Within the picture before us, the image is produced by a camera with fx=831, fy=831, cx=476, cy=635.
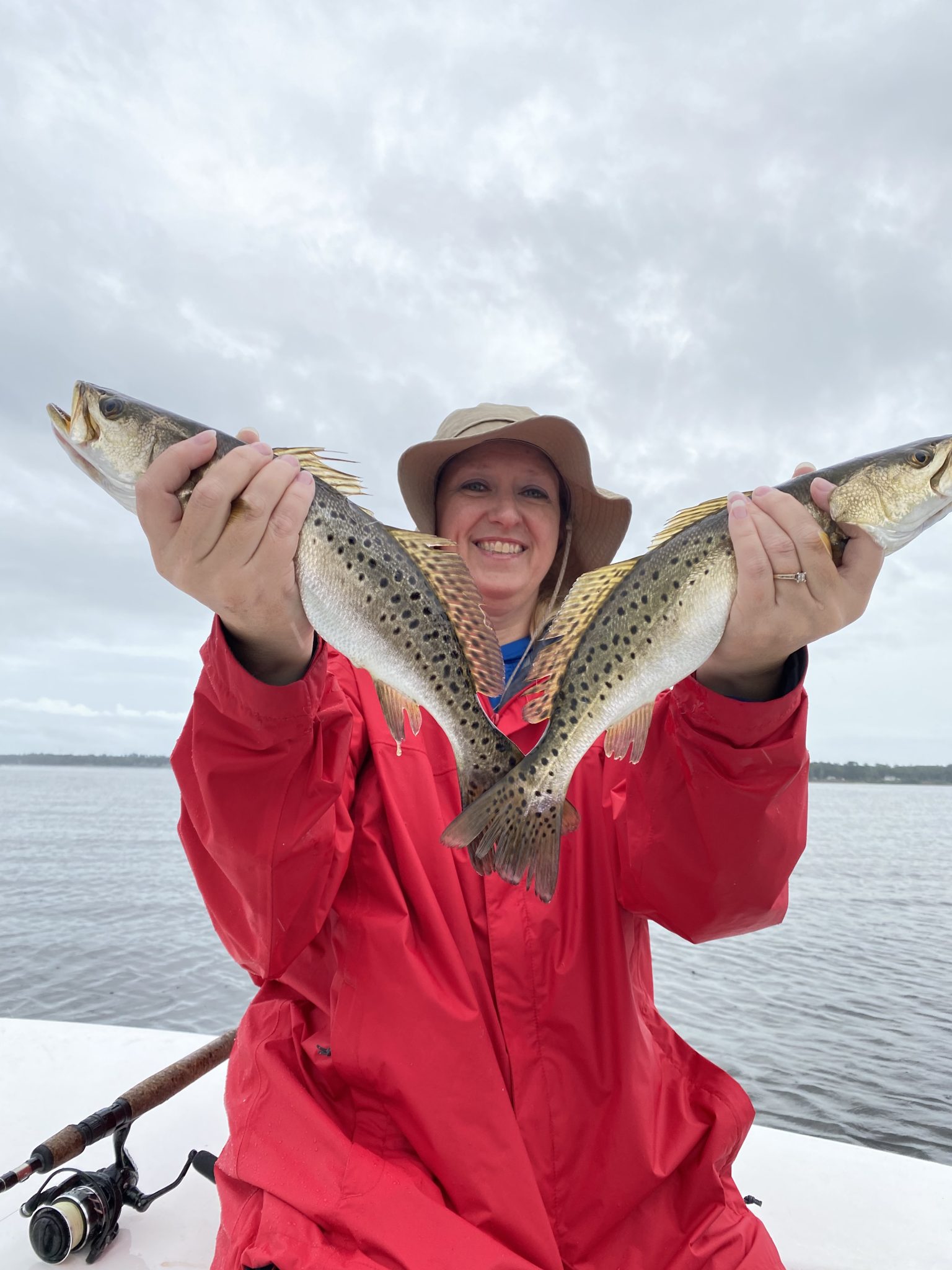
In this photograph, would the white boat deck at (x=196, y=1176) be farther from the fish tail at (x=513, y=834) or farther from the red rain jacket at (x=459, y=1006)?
the fish tail at (x=513, y=834)

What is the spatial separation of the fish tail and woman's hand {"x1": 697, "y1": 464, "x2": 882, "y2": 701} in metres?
0.79

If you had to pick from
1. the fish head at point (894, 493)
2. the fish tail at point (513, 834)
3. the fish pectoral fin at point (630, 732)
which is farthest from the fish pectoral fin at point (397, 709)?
the fish head at point (894, 493)

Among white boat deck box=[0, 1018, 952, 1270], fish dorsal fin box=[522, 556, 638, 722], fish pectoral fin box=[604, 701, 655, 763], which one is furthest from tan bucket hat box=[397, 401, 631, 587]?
white boat deck box=[0, 1018, 952, 1270]

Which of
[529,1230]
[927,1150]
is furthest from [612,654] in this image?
[927,1150]

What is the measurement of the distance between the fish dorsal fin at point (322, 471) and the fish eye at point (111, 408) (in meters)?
0.49

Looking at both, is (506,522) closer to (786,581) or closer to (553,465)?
(553,465)

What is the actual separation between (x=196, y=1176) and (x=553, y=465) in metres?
3.96

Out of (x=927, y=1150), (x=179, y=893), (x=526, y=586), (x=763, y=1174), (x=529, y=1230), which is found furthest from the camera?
(x=179, y=893)

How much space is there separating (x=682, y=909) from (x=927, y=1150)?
756 centimetres

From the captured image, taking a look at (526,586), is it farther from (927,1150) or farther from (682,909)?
(927,1150)

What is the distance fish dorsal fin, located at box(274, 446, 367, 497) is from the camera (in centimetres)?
269

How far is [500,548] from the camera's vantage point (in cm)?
394

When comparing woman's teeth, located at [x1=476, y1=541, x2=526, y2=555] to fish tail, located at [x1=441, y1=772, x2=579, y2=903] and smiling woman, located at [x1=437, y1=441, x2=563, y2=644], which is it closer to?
smiling woman, located at [x1=437, y1=441, x2=563, y2=644]

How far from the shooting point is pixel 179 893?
21.5 meters
